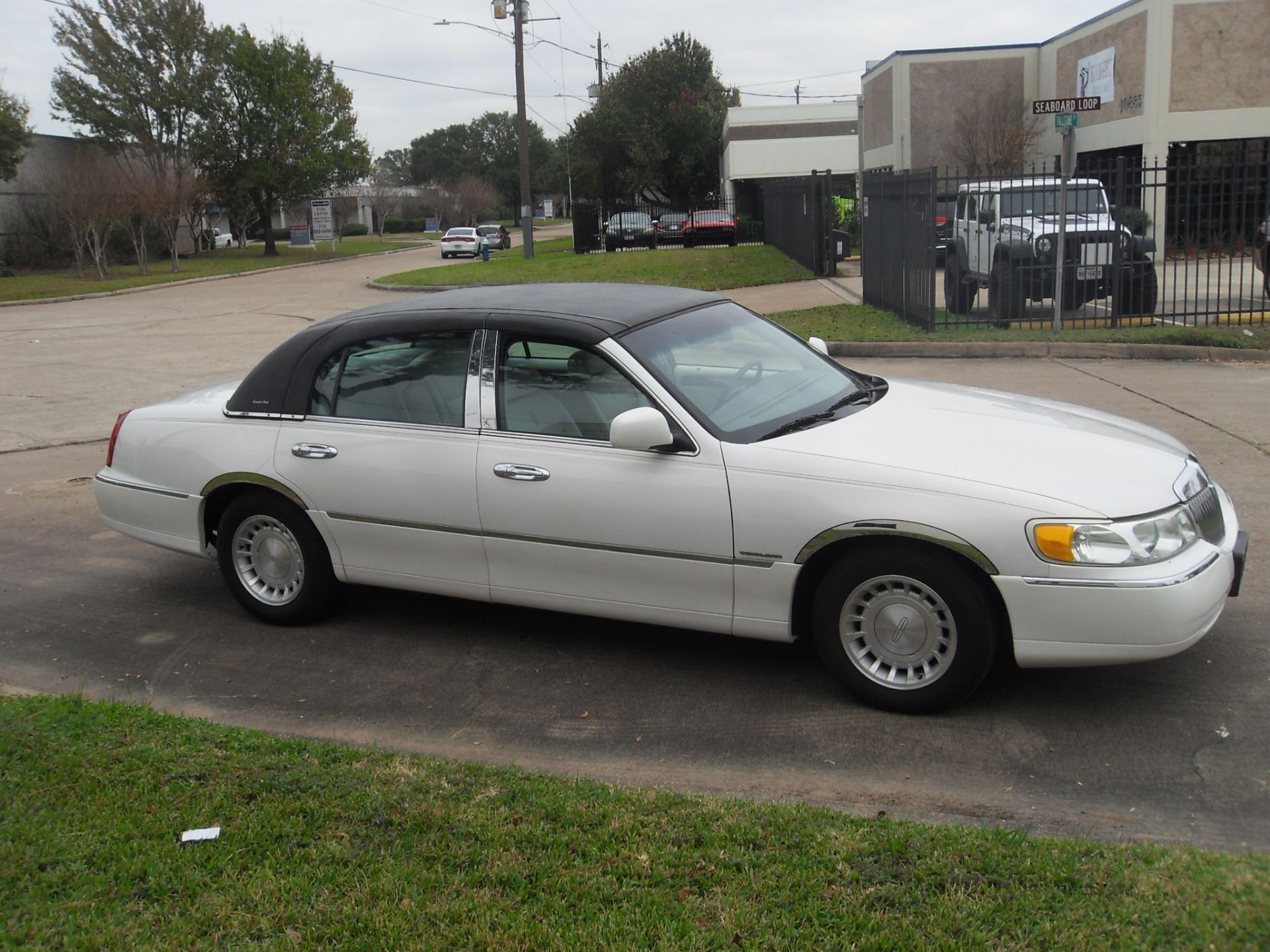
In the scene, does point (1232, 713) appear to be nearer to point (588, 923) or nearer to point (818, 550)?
point (818, 550)

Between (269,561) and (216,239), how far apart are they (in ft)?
219

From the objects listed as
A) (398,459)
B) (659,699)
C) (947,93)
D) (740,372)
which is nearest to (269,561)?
(398,459)

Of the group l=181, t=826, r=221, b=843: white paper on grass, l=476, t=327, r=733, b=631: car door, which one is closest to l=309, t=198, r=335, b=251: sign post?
l=476, t=327, r=733, b=631: car door

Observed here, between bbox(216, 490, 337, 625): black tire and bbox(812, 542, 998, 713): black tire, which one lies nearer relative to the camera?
bbox(812, 542, 998, 713): black tire

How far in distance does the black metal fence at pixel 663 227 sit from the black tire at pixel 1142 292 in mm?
22389

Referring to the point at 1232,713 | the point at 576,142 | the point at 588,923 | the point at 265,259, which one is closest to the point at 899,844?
the point at 588,923

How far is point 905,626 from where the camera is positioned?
14.2 feet

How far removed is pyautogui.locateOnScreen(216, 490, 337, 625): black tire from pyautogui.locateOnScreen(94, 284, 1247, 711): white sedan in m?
0.01

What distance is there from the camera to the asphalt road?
12.8 ft

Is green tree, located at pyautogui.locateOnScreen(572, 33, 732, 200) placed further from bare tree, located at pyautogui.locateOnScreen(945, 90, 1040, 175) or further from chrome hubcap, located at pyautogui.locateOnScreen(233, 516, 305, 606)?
chrome hubcap, located at pyautogui.locateOnScreen(233, 516, 305, 606)

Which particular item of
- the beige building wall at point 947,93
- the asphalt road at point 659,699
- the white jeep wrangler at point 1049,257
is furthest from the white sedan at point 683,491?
the beige building wall at point 947,93

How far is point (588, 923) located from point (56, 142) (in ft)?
174

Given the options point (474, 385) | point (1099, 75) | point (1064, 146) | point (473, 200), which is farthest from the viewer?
point (473, 200)

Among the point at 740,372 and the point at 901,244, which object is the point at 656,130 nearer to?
the point at 901,244
